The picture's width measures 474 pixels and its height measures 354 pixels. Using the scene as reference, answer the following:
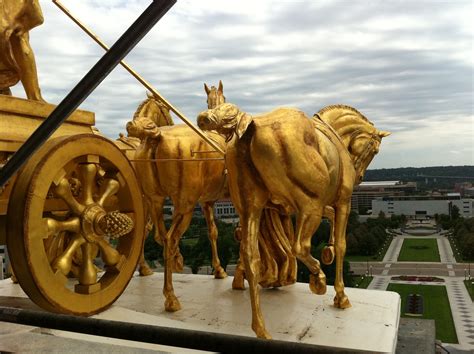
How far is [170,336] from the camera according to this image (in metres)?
1.16

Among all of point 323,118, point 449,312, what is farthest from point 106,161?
point 449,312

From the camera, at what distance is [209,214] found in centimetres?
803

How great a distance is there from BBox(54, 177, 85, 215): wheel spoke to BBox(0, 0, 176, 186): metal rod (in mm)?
2772

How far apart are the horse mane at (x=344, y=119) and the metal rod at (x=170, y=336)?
533 centimetres

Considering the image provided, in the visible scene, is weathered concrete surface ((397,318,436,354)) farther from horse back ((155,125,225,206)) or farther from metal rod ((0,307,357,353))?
metal rod ((0,307,357,353))

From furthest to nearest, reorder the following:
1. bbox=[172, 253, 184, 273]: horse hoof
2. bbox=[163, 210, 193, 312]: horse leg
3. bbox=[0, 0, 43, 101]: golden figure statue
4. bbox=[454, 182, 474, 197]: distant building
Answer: bbox=[454, 182, 474, 197]: distant building, bbox=[172, 253, 184, 273]: horse hoof, bbox=[163, 210, 193, 312]: horse leg, bbox=[0, 0, 43, 101]: golden figure statue

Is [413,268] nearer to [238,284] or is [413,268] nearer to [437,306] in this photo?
[437,306]

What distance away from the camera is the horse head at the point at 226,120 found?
4941 mm

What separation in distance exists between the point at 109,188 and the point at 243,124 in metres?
1.35

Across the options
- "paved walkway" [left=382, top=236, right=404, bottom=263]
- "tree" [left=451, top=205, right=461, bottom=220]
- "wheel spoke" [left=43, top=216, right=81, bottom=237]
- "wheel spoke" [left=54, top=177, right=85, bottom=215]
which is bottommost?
"paved walkway" [left=382, top=236, right=404, bottom=263]

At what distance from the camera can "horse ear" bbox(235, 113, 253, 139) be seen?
4.91 meters

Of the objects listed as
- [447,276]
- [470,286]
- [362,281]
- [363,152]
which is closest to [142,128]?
[363,152]

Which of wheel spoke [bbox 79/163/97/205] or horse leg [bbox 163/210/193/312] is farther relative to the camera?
horse leg [bbox 163/210/193/312]

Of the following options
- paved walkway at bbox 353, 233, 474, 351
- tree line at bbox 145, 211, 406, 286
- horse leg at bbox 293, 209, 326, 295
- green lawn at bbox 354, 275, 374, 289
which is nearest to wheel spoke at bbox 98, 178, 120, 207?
horse leg at bbox 293, 209, 326, 295
